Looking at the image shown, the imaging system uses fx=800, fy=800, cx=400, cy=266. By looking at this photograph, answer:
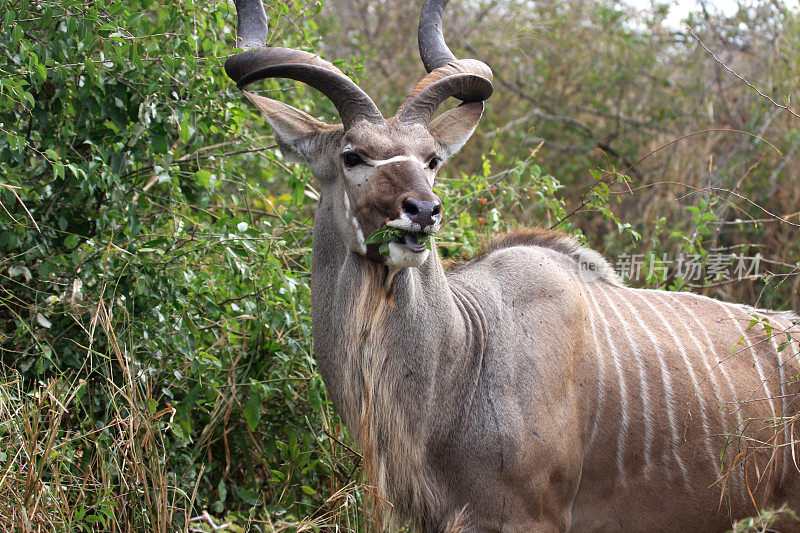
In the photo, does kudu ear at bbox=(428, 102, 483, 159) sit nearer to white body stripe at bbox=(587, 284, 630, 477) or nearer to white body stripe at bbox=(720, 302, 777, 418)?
white body stripe at bbox=(587, 284, 630, 477)

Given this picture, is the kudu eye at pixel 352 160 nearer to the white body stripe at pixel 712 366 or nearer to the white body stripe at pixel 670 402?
the white body stripe at pixel 670 402

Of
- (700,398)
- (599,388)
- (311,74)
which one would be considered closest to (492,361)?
(599,388)

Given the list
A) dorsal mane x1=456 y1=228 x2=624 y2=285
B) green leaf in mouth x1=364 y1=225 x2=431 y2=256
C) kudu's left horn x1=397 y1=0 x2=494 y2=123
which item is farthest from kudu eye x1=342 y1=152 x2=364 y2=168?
dorsal mane x1=456 y1=228 x2=624 y2=285

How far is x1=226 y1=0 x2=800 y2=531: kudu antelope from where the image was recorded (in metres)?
2.99

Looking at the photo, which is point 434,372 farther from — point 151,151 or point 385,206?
point 151,151

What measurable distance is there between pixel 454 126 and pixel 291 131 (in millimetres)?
707

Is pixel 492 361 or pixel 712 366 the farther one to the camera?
pixel 712 366

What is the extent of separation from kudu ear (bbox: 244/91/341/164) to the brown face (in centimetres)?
26

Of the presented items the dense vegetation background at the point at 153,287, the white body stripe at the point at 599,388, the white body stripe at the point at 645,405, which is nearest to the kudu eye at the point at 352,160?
the dense vegetation background at the point at 153,287

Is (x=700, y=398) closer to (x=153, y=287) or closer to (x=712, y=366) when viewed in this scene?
(x=712, y=366)

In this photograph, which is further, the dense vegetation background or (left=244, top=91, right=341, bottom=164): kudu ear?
(left=244, top=91, right=341, bottom=164): kudu ear

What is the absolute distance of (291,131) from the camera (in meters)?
3.35

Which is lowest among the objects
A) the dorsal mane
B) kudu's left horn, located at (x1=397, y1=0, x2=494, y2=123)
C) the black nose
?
the dorsal mane

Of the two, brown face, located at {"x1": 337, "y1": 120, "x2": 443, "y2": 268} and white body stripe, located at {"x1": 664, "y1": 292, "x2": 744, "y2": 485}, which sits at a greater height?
brown face, located at {"x1": 337, "y1": 120, "x2": 443, "y2": 268}
